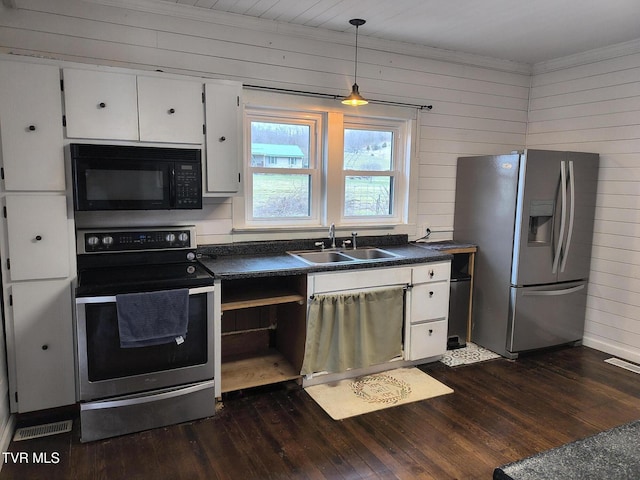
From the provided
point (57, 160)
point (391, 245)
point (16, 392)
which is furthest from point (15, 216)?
point (391, 245)

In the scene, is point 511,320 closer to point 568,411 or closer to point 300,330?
point 568,411

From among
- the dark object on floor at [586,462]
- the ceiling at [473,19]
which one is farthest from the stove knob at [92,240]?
the dark object on floor at [586,462]

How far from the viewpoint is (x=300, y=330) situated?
3051 mm

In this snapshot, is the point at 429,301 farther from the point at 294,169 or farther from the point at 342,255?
the point at 294,169

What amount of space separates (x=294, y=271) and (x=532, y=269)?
203 cm

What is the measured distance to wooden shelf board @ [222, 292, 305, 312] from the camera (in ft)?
9.20

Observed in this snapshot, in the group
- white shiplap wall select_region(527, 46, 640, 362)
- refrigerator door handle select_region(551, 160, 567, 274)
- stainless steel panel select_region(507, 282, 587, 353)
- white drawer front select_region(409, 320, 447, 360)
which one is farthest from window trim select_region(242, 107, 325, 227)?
white shiplap wall select_region(527, 46, 640, 362)

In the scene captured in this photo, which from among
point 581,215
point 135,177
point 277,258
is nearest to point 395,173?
point 277,258

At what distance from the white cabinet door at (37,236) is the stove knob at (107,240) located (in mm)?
212

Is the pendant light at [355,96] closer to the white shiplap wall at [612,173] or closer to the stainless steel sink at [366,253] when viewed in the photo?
the stainless steel sink at [366,253]

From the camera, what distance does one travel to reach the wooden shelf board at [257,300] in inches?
110

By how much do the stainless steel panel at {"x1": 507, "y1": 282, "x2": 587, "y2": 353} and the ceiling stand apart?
1.99 metres

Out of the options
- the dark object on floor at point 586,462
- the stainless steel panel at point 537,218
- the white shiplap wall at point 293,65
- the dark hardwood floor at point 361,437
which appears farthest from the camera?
the stainless steel panel at point 537,218

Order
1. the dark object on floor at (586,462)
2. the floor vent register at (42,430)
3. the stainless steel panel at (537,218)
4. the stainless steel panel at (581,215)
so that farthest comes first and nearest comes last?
the stainless steel panel at (581,215)
the stainless steel panel at (537,218)
the floor vent register at (42,430)
the dark object on floor at (586,462)
